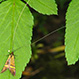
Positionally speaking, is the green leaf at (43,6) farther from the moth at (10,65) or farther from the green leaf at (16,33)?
the moth at (10,65)

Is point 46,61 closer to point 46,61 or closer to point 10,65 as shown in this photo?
point 46,61

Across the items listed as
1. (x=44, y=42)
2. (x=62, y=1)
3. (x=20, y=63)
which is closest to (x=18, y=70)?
(x=20, y=63)

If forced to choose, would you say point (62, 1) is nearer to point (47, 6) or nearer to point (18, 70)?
point (47, 6)

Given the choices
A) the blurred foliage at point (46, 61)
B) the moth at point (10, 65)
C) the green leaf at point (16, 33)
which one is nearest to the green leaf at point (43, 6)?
the green leaf at point (16, 33)

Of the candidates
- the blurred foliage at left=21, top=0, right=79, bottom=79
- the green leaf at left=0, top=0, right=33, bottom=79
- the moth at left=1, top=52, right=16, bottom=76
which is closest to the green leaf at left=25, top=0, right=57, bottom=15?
the green leaf at left=0, top=0, right=33, bottom=79

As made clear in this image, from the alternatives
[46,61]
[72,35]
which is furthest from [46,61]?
[72,35]

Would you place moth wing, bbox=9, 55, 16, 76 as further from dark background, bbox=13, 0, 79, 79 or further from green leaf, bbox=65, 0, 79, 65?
dark background, bbox=13, 0, 79, 79
